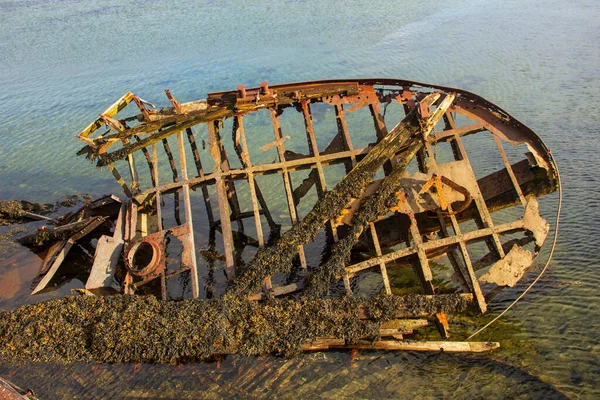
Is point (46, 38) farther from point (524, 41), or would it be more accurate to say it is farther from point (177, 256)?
point (524, 41)

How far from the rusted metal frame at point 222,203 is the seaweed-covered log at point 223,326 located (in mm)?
560

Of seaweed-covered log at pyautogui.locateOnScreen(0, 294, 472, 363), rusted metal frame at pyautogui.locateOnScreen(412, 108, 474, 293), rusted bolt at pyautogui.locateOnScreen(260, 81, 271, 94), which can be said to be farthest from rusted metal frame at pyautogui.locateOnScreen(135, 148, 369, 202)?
seaweed-covered log at pyautogui.locateOnScreen(0, 294, 472, 363)

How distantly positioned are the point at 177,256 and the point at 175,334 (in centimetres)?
342

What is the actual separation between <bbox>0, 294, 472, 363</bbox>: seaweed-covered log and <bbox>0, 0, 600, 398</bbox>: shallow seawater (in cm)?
48

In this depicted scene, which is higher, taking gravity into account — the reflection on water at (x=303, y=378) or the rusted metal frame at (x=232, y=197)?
the rusted metal frame at (x=232, y=197)

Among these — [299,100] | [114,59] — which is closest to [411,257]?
[299,100]

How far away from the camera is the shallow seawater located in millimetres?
6680

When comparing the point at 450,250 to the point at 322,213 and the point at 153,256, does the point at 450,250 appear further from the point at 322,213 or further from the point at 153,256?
the point at 153,256

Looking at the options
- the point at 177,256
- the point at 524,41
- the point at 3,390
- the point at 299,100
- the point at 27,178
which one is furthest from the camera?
the point at 524,41

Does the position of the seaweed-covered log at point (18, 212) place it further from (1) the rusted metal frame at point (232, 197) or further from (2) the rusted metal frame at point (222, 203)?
(2) the rusted metal frame at point (222, 203)

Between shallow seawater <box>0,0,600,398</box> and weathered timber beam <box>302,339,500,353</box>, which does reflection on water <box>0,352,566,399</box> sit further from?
weathered timber beam <box>302,339,500,353</box>

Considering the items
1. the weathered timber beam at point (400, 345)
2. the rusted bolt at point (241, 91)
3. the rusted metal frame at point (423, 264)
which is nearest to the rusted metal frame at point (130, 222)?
the rusted bolt at point (241, 91)

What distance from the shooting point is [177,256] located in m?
9.77

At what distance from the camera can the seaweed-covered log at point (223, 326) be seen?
649cm
